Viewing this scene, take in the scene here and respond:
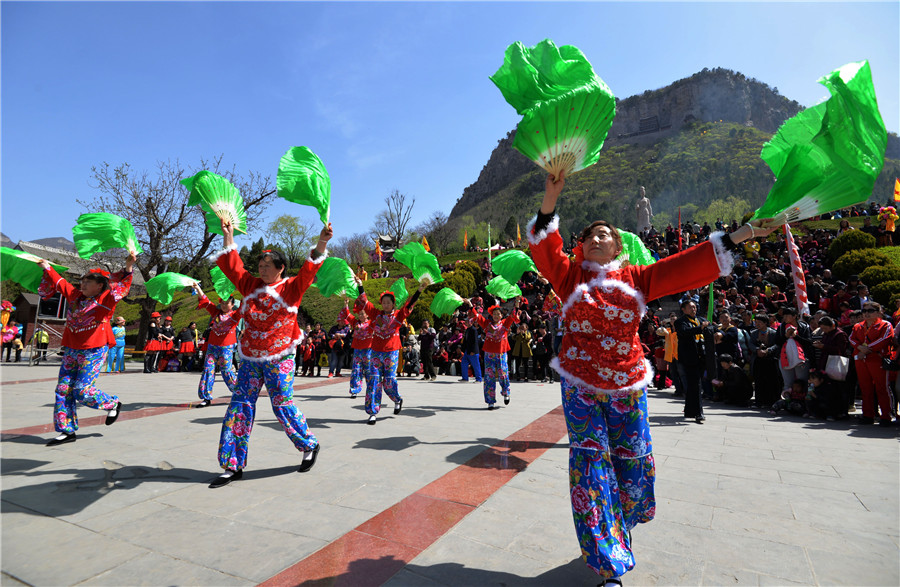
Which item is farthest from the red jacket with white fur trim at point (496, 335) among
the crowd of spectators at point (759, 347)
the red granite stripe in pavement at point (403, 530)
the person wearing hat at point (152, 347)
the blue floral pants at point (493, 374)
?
the person wearing hat at point (152, 347)

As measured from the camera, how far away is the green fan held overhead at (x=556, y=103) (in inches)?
97.0

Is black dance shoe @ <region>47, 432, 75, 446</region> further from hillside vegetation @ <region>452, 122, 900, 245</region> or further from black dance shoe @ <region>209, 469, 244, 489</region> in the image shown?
hillside vegetation @ <region>452, 122, 900, 245</region>

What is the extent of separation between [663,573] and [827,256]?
19.5 meters

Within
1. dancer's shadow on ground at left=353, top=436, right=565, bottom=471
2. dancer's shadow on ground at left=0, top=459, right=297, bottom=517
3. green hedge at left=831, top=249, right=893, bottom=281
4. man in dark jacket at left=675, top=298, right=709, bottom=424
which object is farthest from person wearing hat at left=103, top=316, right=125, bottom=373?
green hedge at left=831, top=249, right=893, bottom=281

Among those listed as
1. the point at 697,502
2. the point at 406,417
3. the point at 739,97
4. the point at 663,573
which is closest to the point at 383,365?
the point at 406,417

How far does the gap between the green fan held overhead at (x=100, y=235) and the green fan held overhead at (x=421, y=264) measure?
11.0ft

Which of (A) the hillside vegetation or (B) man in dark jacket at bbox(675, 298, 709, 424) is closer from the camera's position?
(B) man in dark jacket at bbox(675, 298, 709, 424)

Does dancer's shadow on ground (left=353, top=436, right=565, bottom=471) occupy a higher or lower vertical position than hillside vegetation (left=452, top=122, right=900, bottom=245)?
lower

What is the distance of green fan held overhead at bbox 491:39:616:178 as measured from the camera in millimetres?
2463

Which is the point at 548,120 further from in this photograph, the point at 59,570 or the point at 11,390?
the point at 11,390

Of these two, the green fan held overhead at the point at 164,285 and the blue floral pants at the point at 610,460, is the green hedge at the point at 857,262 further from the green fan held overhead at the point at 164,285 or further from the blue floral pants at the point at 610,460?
the green fan held overhead at the point at 164,285

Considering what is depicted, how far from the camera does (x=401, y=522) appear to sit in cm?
313

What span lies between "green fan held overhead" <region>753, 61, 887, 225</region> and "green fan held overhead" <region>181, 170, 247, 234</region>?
4295mm

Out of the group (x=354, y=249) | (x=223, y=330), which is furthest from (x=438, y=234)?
(x=223, y=330)
